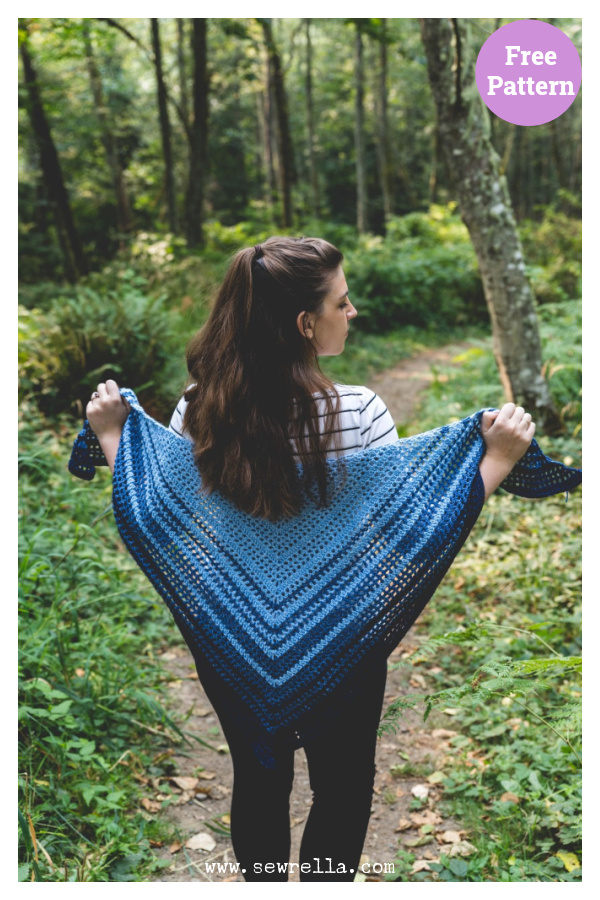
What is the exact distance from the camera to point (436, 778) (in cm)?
308

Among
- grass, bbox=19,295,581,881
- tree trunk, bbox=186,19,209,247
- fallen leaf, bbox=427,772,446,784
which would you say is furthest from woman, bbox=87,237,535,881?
tree trunk, bbox=186,19,209,247

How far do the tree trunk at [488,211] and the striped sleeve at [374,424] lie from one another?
4.00 m

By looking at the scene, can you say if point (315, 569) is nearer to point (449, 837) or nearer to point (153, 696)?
point (449, 837)

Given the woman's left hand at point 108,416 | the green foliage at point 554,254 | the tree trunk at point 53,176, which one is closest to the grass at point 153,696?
the woman's left hand at point 108,416

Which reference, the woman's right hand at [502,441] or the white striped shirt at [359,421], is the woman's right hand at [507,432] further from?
the white striped shirt at [359,421]

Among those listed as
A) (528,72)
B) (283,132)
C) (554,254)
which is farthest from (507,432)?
(283,132)

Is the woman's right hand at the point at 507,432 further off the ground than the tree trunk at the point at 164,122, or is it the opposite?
the tree trunk at the point at 164,122

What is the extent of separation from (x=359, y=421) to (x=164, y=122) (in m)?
14.4

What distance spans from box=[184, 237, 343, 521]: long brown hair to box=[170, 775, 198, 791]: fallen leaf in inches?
73.5

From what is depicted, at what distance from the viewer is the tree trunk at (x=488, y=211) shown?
16.7ft

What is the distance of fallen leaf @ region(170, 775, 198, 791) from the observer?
3.06m

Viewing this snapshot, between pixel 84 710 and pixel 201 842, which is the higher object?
pixel 84 710

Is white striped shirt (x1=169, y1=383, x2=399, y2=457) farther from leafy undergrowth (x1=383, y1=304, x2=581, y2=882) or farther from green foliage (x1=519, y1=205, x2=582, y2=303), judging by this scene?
green foliage (x1=519, y1=205, x2=582, y2=303)
